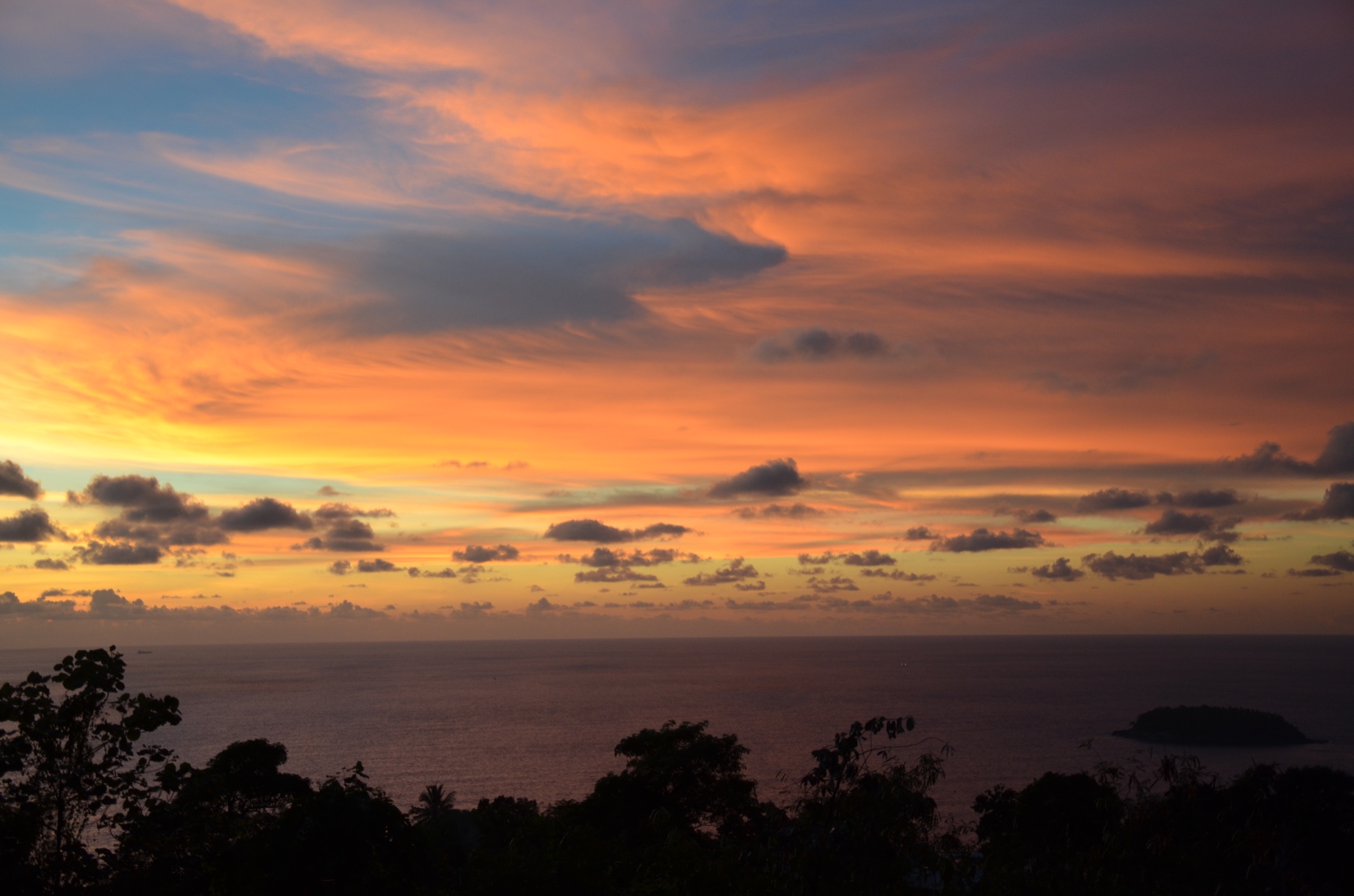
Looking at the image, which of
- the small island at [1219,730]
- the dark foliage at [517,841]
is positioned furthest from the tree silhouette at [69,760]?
the small island at [1219,730]

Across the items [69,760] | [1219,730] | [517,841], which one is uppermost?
[69,760]

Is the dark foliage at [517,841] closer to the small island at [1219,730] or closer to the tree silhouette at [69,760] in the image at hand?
the tree silhouette at [69,760]

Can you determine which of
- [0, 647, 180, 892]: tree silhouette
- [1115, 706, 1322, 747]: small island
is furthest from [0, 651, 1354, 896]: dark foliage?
[1115, 706, 1322, 747]: small island

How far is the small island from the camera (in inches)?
5576

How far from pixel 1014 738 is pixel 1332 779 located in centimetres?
10739

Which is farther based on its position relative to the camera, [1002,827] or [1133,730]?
[1133,730]

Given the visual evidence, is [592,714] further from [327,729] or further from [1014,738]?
[1014,738]

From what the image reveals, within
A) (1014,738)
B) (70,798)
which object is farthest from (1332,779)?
(1014,738)

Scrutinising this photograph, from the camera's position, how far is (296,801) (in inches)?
554

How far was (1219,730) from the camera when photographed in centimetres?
14375

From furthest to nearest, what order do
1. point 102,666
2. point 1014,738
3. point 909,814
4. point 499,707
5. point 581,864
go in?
point 499,707 → point 1014,738 → point 909,814 → point 581,864 → point 102,666

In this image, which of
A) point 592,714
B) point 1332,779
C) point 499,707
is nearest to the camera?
point 1332,779

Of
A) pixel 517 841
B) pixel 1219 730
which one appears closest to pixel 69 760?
pixel 517 841

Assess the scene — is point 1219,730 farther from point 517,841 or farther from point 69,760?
point 69,760
